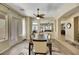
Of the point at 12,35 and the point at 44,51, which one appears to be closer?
the point at 44,51

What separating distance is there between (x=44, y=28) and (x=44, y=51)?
1770mm

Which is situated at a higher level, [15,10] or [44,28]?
[15,10]

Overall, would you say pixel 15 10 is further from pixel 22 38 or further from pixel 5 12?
pixel 22 38

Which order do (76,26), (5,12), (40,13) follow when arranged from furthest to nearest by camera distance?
(76,26)
(40,13)
(5,12)

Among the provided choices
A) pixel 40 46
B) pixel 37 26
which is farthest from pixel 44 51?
pixel 37 26

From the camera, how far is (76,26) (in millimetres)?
8336

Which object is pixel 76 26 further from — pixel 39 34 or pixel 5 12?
pixel 5 12

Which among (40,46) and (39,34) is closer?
(40,46)

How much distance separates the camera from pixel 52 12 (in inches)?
229

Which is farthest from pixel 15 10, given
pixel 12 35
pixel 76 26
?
pixel 76 26
